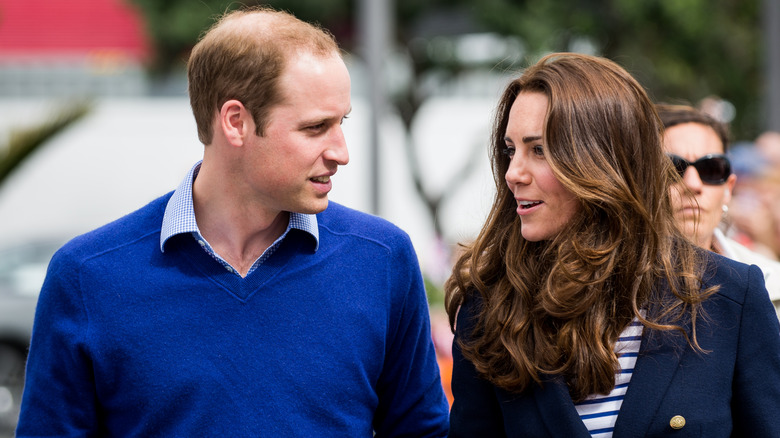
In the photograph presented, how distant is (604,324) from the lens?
90.0 inches

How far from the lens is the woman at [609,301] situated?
222 centimetres

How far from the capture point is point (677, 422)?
219 centimetres

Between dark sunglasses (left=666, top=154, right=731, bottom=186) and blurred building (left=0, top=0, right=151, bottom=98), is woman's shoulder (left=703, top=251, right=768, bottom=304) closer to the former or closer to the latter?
dark sunglasses (left=666, top=154, right=731, bottom=186)

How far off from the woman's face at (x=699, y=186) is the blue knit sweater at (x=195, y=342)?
3.47 feet

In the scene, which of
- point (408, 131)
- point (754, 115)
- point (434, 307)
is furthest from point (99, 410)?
point (754, 115)

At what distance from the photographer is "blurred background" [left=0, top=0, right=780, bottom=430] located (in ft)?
44.1

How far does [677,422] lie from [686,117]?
132 cm

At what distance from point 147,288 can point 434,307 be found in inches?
161

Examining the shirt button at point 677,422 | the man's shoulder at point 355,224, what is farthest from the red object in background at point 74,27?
the shirt button at point 677,422

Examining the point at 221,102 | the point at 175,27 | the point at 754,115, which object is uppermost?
the point at 221,102

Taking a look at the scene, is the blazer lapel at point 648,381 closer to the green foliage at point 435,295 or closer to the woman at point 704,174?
the woman at point 704,174

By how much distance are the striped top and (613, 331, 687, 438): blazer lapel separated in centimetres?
4

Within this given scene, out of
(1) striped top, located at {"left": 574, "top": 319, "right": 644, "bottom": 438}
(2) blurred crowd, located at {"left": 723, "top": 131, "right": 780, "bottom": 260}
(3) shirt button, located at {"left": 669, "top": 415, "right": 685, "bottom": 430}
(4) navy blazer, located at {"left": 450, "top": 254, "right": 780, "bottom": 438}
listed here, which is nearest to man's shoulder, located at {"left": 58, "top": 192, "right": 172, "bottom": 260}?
(4) navy blazer, located at {"left": 450, "top": 254, "right": 780, "bottom": 438}

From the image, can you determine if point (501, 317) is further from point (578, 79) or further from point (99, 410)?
point (99, 410)
